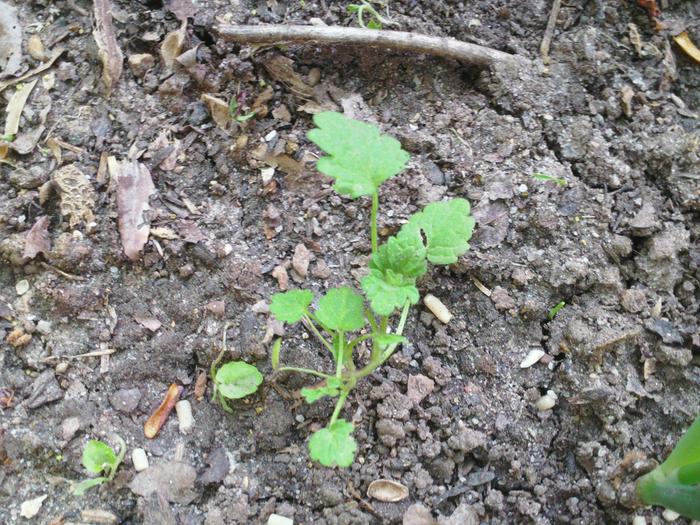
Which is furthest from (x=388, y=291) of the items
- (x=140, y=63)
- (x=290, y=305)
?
(x=140, y=63)

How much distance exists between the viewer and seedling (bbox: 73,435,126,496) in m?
1.19

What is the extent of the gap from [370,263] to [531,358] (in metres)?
0.42

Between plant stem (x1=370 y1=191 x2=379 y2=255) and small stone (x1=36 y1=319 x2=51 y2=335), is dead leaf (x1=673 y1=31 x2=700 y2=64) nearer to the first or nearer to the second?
plant stem (x1=370 y1=191 x2=379 y2=255)

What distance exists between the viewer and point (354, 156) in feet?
3.45

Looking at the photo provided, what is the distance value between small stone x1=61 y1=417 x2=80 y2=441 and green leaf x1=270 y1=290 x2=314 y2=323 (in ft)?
1.51

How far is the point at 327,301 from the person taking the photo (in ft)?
3.68

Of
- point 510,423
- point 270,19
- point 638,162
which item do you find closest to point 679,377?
point 510,423

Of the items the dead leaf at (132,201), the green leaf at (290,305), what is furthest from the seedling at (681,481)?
the dead leaf at (132,201)

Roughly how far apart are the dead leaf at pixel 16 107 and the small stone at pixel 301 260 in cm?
71

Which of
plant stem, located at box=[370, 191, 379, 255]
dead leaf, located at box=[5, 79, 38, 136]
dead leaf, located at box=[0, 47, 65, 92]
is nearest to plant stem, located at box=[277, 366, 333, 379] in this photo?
plant stem, located at box=[370, 191, 379, 255]

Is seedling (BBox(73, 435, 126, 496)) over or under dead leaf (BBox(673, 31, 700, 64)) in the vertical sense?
under

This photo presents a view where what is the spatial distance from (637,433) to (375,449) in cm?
52

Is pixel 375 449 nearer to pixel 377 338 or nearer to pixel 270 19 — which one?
pixel 377 338

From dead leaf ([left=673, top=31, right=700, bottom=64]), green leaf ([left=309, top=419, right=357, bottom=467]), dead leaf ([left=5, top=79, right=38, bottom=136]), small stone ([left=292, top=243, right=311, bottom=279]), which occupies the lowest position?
green leaf ([left=309, top=419, right=357, bottom=467])
